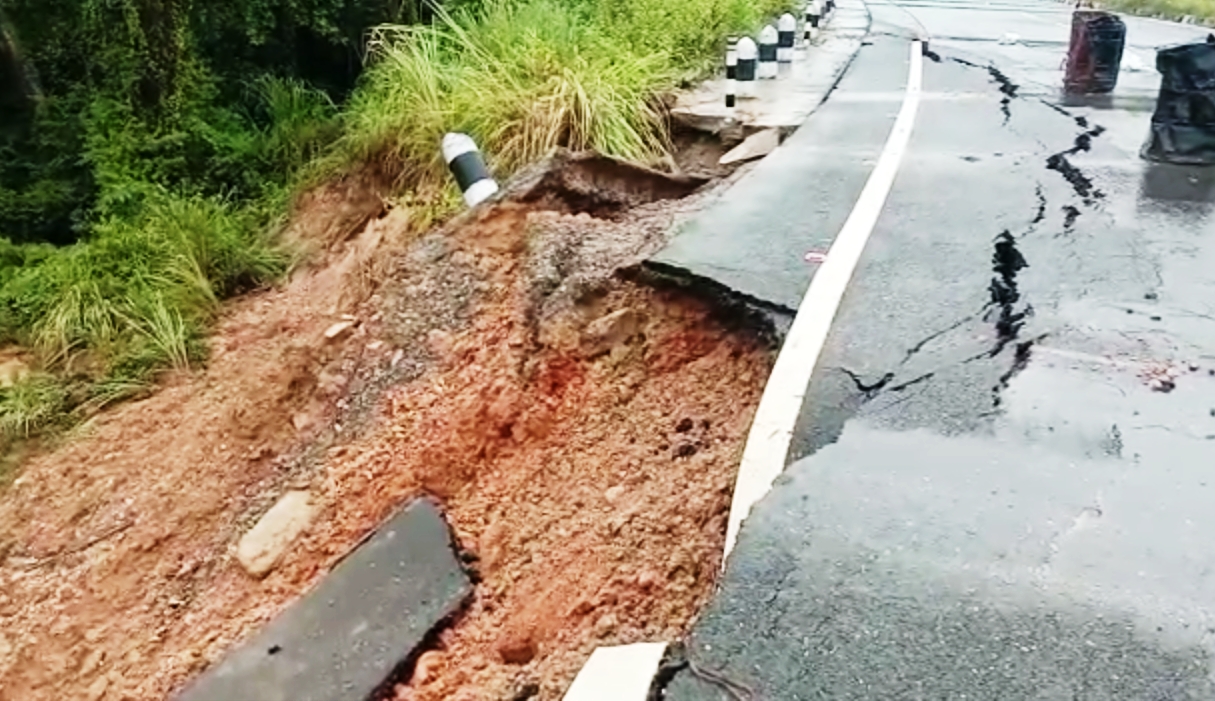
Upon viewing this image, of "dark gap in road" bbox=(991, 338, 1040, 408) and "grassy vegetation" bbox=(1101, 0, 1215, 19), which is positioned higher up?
"dark gap in road" bbox=(991, 338, 1040, 408)

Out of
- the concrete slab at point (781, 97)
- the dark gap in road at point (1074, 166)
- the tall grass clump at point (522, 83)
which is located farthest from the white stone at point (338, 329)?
the dark gap in road at point (1074, 166)

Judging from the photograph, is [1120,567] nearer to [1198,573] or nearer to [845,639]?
[1198,573]

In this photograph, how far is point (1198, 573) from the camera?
2619 mm

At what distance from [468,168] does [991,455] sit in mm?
3886

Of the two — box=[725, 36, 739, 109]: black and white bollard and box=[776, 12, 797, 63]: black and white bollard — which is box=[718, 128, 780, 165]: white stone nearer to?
box=[725, 36, 739, 109]: black and white bollard

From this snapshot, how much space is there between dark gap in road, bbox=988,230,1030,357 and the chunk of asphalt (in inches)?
82.0

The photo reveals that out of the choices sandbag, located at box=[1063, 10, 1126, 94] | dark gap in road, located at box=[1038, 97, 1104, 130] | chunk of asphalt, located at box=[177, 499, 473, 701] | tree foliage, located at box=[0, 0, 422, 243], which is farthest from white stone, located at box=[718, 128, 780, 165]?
tree foliage, located at box=[0, 0, 422, 243]

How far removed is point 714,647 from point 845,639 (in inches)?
11.5

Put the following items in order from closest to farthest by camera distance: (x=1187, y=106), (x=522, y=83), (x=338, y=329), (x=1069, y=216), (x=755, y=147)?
(x=1069, y=216) → (x=338, y=329) → (x=1187, y=106) → (x=755, y=147) → (x=522, y=83)

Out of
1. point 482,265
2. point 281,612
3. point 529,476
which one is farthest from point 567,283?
point 281,612

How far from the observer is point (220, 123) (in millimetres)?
10391

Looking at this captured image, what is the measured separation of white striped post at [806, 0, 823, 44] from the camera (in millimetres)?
11721

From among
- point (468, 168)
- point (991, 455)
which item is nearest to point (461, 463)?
point (991, 455)

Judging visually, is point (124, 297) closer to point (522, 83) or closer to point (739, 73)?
point (522, 83)
